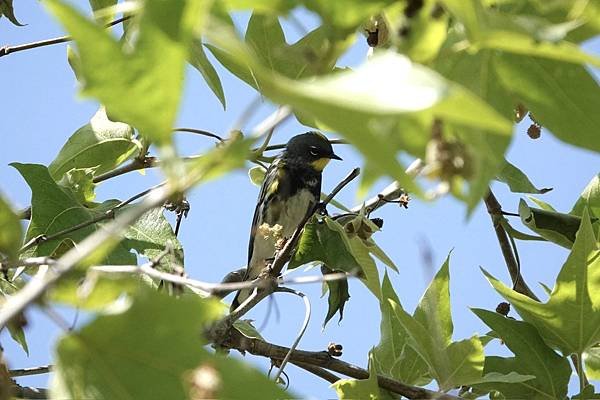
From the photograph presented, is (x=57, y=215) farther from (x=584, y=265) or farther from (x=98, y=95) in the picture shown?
(x=98, y=95)

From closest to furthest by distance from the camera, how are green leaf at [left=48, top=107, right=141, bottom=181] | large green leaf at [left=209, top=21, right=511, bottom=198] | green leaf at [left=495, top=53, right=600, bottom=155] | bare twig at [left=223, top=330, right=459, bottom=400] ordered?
large green leaf at [left=209, top=21, right=511, bottom=198] < green leaf at [left=495, top=53, right=600, bottom=155] < bare twig at [left=223, top=330, right=459, bottom=400] < green leaf at [left=48, top=107, right=141, bottom=181]

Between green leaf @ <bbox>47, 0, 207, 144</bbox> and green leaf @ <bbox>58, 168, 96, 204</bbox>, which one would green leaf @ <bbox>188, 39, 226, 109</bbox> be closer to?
green leaf @ <bbox>47, 0, 207, 144</bbox>

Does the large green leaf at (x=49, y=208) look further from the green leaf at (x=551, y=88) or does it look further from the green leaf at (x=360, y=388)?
the green leaf at (x=551, y=88)

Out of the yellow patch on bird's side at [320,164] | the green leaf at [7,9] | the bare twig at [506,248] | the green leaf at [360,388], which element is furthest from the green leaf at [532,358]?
the yellow patch on bird's side at [320,164]

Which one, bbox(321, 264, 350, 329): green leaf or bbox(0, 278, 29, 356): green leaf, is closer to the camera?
bbox(0, 278, 29, 356): green leaf

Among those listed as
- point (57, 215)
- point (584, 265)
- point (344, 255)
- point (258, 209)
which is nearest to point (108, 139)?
point (57, 215)

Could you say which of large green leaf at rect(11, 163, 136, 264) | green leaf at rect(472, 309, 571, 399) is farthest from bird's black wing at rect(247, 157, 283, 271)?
green leaf at rect(472, 309, 571, 399)

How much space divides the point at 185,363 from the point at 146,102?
0.22 meters

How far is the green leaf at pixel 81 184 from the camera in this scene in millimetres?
1812

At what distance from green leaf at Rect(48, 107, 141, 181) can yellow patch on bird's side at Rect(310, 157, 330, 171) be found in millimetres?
2353

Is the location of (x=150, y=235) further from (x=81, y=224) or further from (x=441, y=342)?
(x=441, y=342)

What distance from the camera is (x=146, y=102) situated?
60cm

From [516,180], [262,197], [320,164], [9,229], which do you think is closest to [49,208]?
[516,180]

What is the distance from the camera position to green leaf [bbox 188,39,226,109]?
114cm
